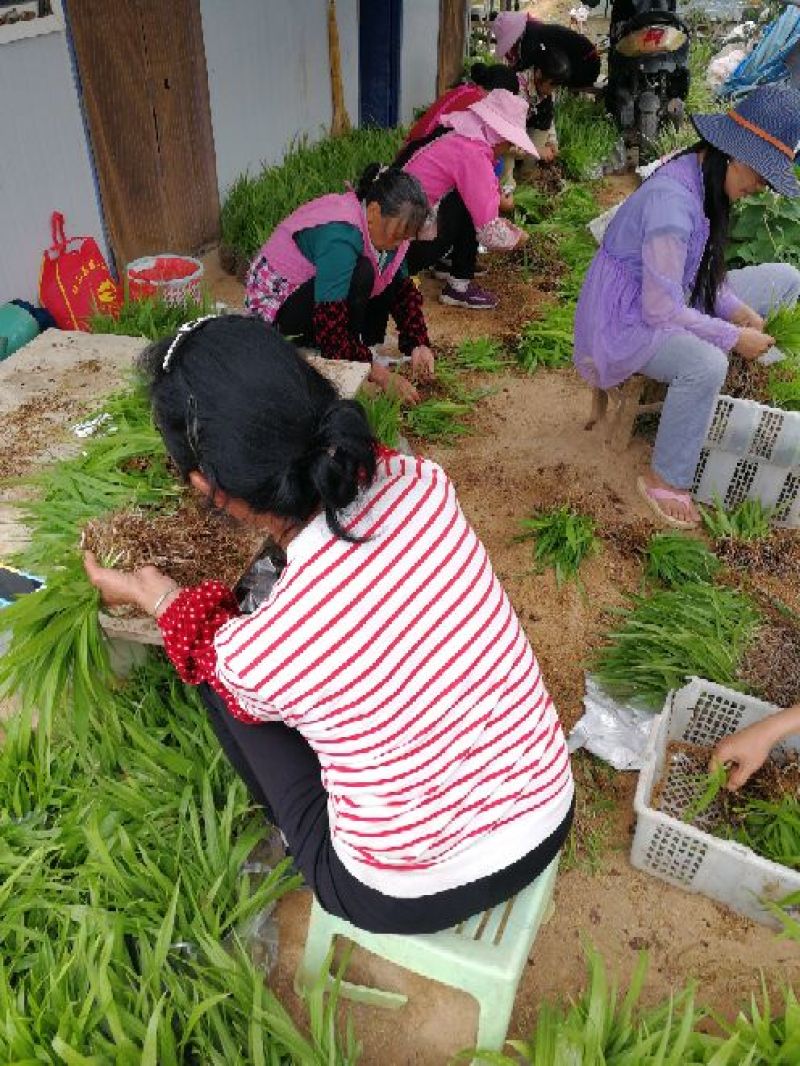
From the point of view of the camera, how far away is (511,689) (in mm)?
1441

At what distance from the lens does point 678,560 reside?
3051mm

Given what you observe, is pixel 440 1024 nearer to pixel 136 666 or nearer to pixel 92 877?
pixel 92 877

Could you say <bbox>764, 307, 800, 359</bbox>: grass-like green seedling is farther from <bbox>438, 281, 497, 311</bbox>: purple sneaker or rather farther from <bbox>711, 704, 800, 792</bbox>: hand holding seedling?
<bbox>711, 704, 800, 792</bbox>: hand holding seedling

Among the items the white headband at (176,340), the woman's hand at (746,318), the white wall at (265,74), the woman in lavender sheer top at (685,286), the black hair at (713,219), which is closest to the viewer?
the white headband at (176,340)

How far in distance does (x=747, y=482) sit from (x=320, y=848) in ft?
8.03

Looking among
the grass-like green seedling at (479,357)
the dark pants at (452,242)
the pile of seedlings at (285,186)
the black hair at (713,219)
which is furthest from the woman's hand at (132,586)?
the pile of seedlings at (285,186)

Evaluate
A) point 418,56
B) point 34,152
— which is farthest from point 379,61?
point 34,152

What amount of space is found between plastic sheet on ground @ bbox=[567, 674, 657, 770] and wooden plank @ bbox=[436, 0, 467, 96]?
24.8 ft

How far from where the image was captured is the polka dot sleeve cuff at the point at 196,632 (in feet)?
5.40

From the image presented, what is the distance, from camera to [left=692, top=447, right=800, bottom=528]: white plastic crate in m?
3.25

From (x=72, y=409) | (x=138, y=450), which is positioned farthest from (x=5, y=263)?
(x=138, y=450)

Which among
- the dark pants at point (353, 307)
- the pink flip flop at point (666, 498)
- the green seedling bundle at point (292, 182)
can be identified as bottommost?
the pink flip flop at point (666, 498)

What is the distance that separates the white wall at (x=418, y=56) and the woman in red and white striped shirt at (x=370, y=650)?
7.00m

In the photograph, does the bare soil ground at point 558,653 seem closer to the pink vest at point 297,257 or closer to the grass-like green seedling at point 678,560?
Answer: the grass-like green seedling at point 678,560
